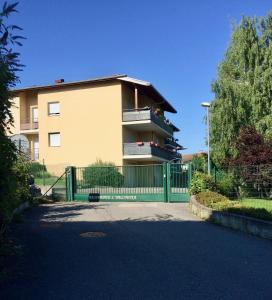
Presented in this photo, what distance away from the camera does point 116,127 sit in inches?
1615

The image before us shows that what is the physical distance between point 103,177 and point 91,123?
721 inches

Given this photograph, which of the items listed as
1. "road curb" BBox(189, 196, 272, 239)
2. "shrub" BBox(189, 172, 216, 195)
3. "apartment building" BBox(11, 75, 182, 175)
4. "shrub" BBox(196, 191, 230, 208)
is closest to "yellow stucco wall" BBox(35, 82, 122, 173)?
"apartment building" BBox(11, 75, 182, 175)

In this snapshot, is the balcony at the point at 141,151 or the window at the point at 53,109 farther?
the window at the point at 53,109

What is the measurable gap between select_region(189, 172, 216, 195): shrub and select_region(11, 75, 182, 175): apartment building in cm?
1920

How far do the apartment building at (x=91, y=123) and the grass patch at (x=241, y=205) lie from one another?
22363 mm

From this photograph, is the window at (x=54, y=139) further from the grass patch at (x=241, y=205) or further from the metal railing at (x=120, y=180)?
the grass patch at (x=241, y=205)

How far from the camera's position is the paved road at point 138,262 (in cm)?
700

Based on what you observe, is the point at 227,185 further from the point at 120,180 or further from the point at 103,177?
the point at 103,177

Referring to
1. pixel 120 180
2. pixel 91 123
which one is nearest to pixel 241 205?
pixel 120 180

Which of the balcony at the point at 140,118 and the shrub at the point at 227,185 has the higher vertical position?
the balcony at the point at 140,118

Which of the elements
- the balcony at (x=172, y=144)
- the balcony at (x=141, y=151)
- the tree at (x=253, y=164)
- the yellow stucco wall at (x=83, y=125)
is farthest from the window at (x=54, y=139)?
the tree at (x=253, y=164)

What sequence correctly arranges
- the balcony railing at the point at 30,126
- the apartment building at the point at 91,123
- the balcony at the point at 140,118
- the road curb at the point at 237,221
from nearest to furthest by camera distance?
1. the road curb at the point at 237,221
2. the balcony at the point at 140,118
3. the apartment building at the point at 91,123
4. the balcony railing at the point at 30,126

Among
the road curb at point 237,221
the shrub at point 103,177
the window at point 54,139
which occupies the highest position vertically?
Answer: the window at point 54,139

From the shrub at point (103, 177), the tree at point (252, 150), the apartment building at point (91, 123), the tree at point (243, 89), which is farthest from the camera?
the apartment building at point (91, 123)
